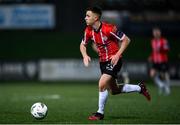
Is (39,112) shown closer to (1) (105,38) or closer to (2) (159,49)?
(1) (105,38)

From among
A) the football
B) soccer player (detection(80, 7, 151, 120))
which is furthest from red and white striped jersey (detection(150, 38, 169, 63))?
the football

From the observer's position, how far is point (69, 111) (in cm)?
1406

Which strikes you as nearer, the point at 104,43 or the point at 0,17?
the point at 104,43

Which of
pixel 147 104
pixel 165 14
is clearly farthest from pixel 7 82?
pixel 147 104

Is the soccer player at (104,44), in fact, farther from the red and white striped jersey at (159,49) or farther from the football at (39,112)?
the red and white striped jersey at (159,49)

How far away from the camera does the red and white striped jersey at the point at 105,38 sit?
12.4 m

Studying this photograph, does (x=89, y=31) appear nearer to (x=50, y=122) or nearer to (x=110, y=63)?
(x=110, y=63)

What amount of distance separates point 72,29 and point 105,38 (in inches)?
607

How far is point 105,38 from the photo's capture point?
12.5m

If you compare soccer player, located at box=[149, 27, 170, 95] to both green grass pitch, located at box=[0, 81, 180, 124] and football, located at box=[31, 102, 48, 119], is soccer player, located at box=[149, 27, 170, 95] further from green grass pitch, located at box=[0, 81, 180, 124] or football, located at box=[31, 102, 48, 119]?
football, located at box=[31, 102, 48, 119]

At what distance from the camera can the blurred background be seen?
27312 mm

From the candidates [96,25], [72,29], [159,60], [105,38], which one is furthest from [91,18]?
[72,29]

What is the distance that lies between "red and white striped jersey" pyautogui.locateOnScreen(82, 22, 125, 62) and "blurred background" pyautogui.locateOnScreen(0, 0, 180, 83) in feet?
47.6

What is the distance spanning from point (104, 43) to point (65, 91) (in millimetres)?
10056
